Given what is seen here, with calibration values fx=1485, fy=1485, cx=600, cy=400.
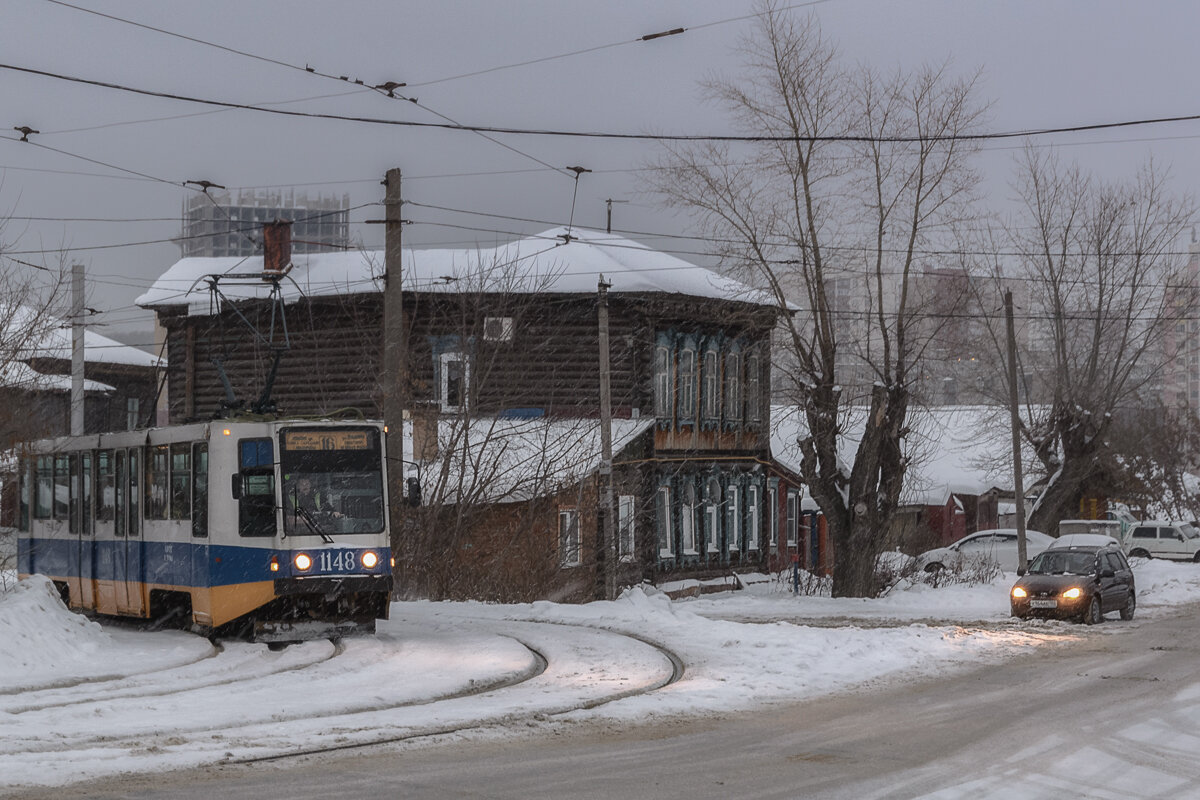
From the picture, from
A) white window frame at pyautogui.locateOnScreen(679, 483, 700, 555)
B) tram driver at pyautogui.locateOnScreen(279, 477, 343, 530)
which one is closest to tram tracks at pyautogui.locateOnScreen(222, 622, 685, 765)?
tram driver at pyautogui.locateOnScreen(279, 477, 343, 530)

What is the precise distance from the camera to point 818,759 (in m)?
11.1

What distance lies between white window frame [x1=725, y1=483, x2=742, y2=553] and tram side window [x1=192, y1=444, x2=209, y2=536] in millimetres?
25582

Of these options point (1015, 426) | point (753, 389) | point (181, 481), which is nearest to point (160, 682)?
point (181, 481)

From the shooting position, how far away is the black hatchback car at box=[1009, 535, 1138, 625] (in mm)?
25234

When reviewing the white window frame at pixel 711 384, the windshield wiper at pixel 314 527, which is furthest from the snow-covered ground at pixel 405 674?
the white window frame at pixel 711 384

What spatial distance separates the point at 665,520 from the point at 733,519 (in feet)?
12.8

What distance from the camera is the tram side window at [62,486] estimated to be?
22.3 m

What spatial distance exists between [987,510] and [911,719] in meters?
56.4

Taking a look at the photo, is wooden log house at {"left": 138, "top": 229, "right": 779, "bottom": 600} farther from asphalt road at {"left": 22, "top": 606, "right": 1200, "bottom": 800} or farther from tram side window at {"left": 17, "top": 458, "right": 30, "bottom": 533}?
asphalt road at {"left": 22, "top": 606, "right": 1200, "bottom": 800}

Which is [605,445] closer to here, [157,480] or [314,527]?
[157,480]

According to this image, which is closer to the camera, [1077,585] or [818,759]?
[818,759]

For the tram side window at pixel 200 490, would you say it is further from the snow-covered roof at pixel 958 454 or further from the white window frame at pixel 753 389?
the snow-covered roof at pixel 958 454

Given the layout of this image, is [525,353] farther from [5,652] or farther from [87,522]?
[5,652]

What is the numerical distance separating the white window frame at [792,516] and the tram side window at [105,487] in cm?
2946
